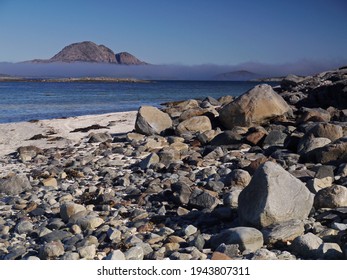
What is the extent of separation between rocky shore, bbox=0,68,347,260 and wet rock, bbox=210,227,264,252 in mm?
Answer: 12

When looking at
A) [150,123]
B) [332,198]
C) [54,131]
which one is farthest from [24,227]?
[54,131]

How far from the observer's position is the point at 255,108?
12.8 m

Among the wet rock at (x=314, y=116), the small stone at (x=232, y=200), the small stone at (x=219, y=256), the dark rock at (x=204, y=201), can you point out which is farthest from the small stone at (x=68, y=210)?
the wet rock at (x=314, y=116)

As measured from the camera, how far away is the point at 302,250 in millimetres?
5051

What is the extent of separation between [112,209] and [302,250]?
10.2 ft

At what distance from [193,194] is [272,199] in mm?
1664

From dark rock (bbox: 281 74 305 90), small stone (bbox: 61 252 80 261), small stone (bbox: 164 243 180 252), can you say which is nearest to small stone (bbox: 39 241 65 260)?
small stone (bbox: 61 252 80 261)

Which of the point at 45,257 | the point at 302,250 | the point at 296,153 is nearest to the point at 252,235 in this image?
the point at 302,250

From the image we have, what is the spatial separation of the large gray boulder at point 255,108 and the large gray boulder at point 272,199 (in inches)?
273

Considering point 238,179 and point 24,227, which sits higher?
point 238,179

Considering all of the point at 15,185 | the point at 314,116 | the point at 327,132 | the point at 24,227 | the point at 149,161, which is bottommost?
the point at 24,227

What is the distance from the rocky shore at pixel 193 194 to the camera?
5336 mm

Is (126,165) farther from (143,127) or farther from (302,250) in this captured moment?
(302,250)

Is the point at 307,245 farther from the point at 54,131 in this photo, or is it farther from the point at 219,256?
the point at 54,131
